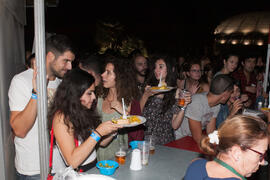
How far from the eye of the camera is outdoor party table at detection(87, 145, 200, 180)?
6.37 ft

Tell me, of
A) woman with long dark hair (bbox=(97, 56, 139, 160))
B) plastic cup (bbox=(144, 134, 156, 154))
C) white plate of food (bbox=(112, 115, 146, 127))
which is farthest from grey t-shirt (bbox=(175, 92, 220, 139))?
white plate of food (bbox=(112, 115, 146, 127))

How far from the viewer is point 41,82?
1.67 m

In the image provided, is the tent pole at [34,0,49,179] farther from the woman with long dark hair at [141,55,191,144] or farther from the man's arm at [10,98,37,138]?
the woman with long dark hair at [141,55,191,144]

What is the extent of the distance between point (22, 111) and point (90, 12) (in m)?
11.1

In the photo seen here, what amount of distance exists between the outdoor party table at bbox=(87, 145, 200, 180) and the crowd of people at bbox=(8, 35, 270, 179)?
0.25 m

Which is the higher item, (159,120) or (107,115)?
(107,115)

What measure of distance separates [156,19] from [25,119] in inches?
527

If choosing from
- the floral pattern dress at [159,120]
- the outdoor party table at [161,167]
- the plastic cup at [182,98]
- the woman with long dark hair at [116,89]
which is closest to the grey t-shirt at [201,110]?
the plastic cup at [182,98]

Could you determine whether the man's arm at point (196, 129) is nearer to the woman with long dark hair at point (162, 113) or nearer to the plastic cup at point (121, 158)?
the woman with long dark hair at point (162, 113)

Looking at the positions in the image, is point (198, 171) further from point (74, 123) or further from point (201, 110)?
point (201, 110)

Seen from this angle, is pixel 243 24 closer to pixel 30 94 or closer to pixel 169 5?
pixel 169 5

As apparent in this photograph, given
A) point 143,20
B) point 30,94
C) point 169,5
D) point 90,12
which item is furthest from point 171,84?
point 169,5

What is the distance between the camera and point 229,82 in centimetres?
307

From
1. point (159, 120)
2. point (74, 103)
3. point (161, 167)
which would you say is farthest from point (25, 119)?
point (159, 120)
